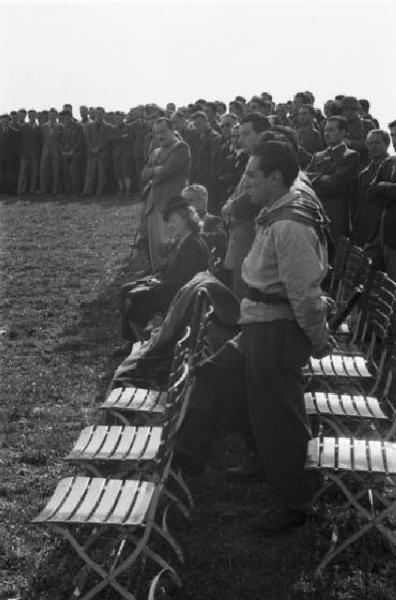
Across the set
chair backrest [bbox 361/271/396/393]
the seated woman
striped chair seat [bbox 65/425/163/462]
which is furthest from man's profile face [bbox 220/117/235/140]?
striped chair seat [bbox 65/425/163/462]

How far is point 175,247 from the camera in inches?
250

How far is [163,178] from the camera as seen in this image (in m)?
8.59

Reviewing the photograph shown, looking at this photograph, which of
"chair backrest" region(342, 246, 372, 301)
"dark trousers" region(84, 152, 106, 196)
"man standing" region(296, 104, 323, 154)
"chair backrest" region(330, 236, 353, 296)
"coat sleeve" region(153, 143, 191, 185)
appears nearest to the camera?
"chair backrest" region(342, 246, 372, 301)

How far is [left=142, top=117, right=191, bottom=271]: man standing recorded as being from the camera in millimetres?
8570

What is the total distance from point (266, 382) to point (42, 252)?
8.66 meters

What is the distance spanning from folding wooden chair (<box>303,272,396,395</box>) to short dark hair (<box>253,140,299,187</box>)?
1.24 metres

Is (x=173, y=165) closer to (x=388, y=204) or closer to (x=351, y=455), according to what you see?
(x=388, y=204)

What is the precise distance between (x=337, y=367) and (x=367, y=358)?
32 centimetres

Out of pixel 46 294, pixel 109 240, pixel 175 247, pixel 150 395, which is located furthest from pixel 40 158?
pixel 150 395

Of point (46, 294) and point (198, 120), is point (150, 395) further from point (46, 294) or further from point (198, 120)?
point (198, 120)

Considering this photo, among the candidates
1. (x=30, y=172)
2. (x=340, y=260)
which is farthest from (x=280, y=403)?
(x=30, y=172)

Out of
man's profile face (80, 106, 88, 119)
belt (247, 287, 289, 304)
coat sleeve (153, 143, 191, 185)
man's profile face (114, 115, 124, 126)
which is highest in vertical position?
man's profile face (80, 106, 88, 119)

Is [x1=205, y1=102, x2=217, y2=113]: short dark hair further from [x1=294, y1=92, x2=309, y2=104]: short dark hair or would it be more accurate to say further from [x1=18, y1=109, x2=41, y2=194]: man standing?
[x1=18, y1=109, x2=41, y2=194]: man standing

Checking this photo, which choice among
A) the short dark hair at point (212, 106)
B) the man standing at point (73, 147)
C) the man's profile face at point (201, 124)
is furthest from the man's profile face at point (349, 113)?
the man standing at point (73, 147)
